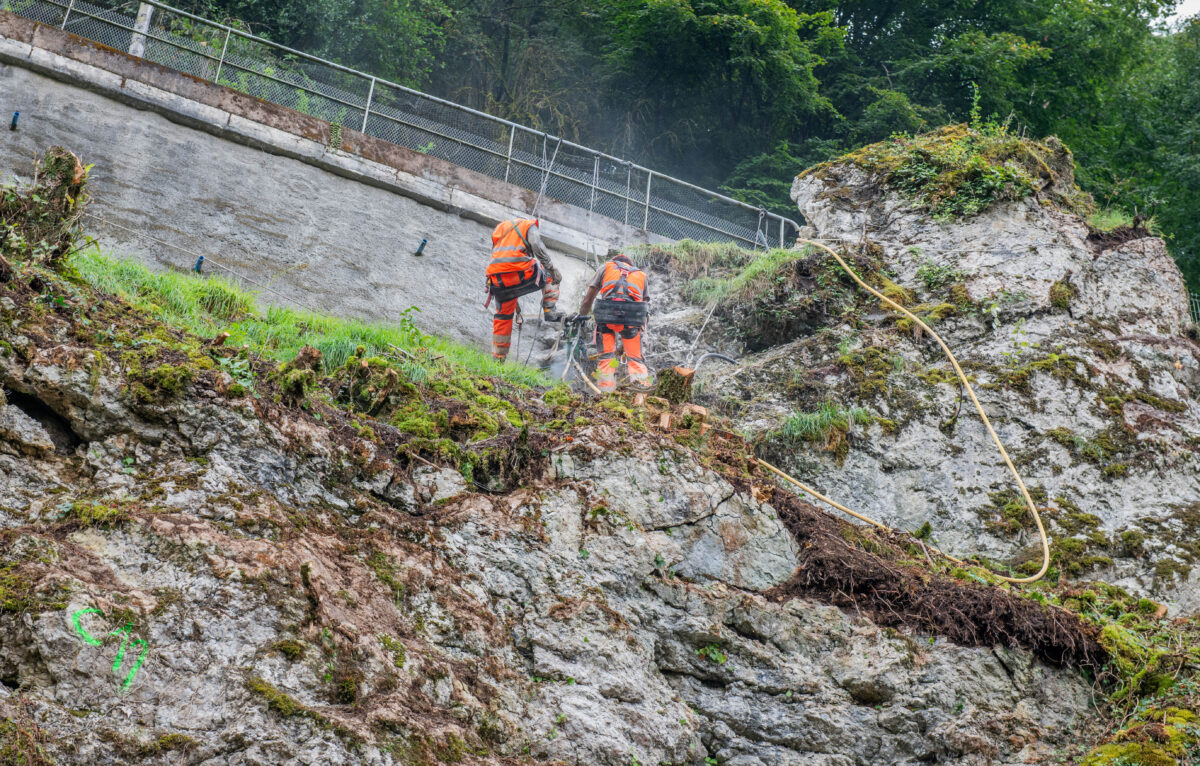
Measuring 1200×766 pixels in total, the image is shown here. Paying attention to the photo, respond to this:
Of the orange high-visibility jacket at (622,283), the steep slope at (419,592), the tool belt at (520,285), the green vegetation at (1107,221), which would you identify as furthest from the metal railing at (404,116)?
the steep slope at (419,592)

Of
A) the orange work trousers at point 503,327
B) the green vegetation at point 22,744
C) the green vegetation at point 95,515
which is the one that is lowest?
the green vegetation at point 22,744

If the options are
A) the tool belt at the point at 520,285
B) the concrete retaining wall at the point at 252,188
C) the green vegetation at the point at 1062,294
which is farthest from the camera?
the concrete retaining wall at the point at 252,188

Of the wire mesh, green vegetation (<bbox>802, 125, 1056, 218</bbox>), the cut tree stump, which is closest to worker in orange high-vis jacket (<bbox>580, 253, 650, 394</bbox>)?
the cut tree stump

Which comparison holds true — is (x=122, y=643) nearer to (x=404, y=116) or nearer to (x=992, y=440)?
(x=992, y=440)

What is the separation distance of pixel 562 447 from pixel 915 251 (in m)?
5.86

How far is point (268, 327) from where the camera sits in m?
8.29

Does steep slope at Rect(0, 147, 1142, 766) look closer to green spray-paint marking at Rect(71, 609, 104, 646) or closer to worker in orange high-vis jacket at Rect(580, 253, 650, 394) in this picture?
green spray-paint marking at Rect(71, 609, 104, 646)

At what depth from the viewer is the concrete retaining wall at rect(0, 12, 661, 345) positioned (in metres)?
10.6

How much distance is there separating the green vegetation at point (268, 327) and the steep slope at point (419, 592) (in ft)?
4.05

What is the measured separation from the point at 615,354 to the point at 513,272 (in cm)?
133

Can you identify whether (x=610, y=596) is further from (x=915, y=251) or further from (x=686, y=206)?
(x=686, y=206)

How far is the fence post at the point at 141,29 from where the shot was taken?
11844 millimetres

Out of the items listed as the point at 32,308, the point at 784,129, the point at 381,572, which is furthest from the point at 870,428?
the point at 784,129

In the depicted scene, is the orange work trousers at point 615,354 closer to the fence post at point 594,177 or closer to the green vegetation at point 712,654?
the fence post at point 594,177
